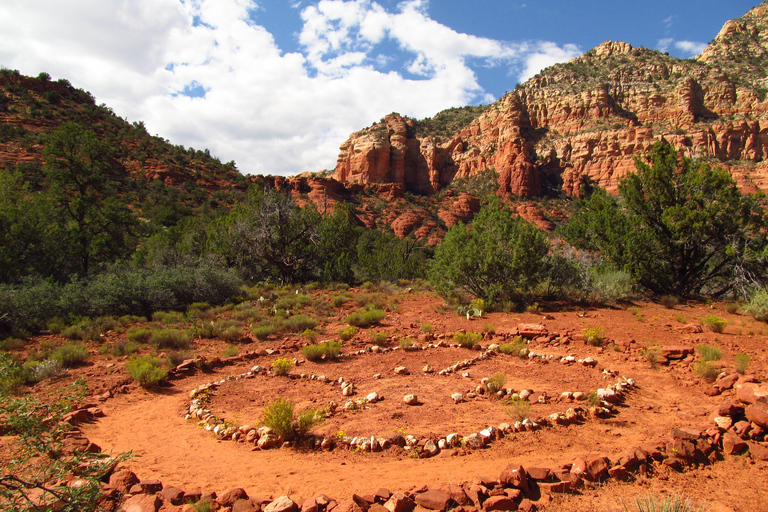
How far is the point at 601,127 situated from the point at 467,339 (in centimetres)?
7351

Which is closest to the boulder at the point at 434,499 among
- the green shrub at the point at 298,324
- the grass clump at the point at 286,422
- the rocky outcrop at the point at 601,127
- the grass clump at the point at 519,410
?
the grass clump at the point at 286,422

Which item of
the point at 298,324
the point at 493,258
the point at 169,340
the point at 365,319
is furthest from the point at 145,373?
the point at 493,258

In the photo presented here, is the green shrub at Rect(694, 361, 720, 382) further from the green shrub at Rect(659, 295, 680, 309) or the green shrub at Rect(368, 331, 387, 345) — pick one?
the green shrub at Rect(659, 295, 680, 309)

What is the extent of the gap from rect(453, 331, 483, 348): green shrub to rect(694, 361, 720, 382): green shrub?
459 centimetres

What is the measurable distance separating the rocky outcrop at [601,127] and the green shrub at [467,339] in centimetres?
6099

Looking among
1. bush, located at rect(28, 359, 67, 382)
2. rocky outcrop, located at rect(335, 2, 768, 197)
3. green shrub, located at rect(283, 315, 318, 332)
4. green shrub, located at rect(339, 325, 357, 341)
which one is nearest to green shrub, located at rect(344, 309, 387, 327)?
green shrub, located at rect(283, 315, 318, 332)

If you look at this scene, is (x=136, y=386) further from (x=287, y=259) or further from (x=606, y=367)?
(x=287, y=259)

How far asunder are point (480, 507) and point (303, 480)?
79.9 inches

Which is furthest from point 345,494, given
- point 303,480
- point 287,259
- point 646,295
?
point 287,259

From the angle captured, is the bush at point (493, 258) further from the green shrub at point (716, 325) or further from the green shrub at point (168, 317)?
the green shrub at point (168, 317)

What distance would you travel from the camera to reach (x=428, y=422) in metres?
5.78

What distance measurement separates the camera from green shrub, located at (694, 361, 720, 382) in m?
7.07

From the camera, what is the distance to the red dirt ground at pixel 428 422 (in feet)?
13.6

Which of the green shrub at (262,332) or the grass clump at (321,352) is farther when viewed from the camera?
the green shrub at (262,332)
